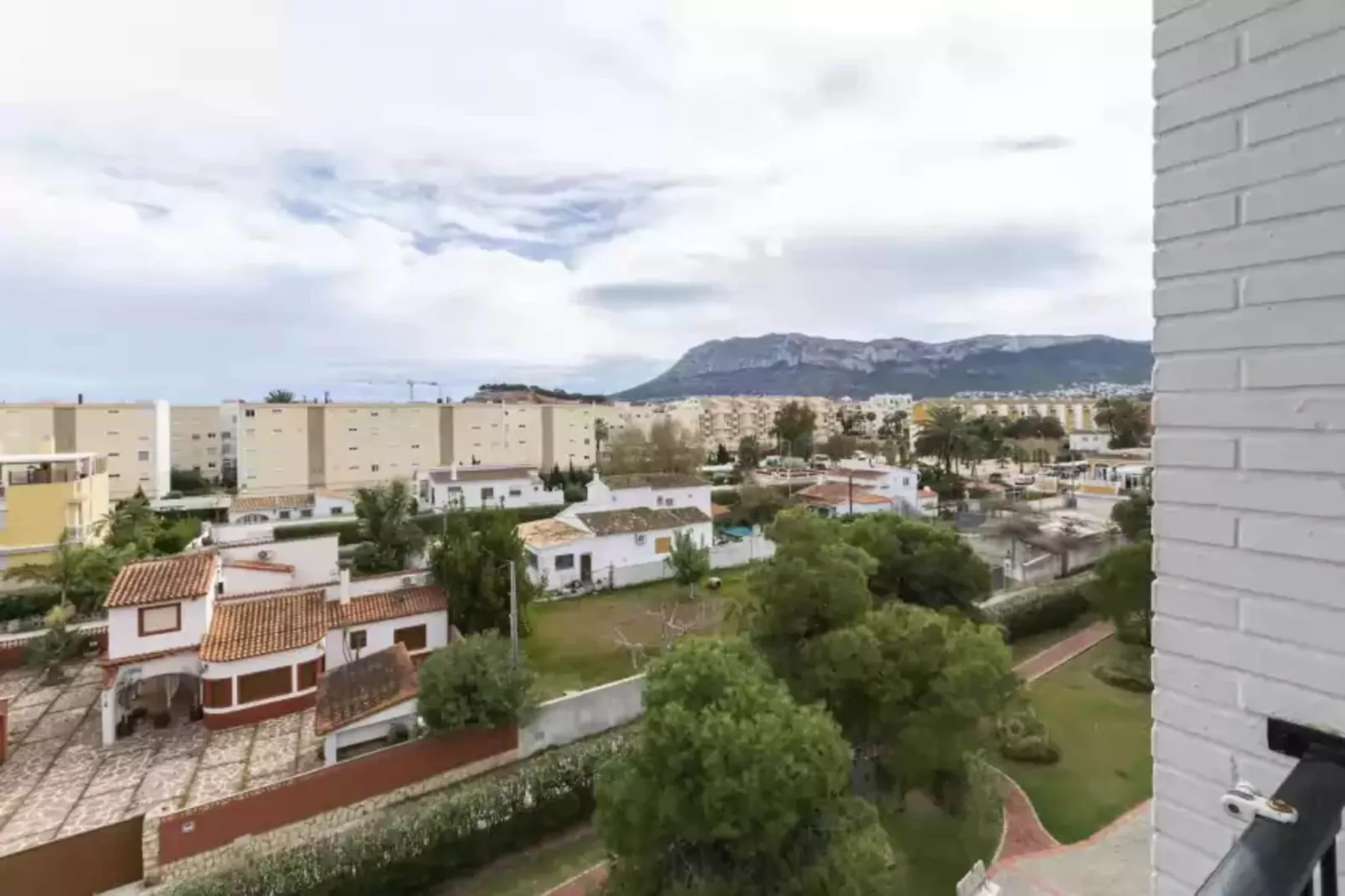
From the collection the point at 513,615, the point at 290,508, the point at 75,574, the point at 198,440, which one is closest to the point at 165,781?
the point at 513,615

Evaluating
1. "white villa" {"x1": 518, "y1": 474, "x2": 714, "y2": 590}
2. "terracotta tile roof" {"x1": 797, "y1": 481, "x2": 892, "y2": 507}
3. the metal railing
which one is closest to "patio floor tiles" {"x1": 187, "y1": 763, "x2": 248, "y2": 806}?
"white villa" {"x1": 518, "y1": 474, "x2": 714, "y2": 590}

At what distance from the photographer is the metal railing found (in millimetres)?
901

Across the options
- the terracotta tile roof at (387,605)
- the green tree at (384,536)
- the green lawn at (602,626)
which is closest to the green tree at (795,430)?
the green lawn at (602,626)

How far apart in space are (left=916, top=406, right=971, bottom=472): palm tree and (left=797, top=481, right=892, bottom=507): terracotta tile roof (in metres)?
11.4

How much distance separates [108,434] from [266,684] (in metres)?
31.3

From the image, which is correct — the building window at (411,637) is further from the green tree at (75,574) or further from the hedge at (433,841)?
the green tree at (75,574)

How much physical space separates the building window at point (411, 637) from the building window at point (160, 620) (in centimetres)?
353

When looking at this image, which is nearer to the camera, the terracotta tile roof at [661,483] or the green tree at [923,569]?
the green tree at [923,569]

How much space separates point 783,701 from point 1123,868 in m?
4.86

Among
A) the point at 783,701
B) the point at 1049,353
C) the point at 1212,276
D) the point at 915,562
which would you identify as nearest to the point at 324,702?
the point at 783,701

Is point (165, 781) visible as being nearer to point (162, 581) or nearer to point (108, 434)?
point (162, 581)

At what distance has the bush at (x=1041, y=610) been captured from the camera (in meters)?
15.5

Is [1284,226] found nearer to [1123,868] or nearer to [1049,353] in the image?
[1123,868]

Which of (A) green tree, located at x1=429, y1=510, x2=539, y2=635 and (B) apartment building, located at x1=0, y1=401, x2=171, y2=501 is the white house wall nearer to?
(A) green tree, located at x1=429, y1=510, x2=539, y2=635
